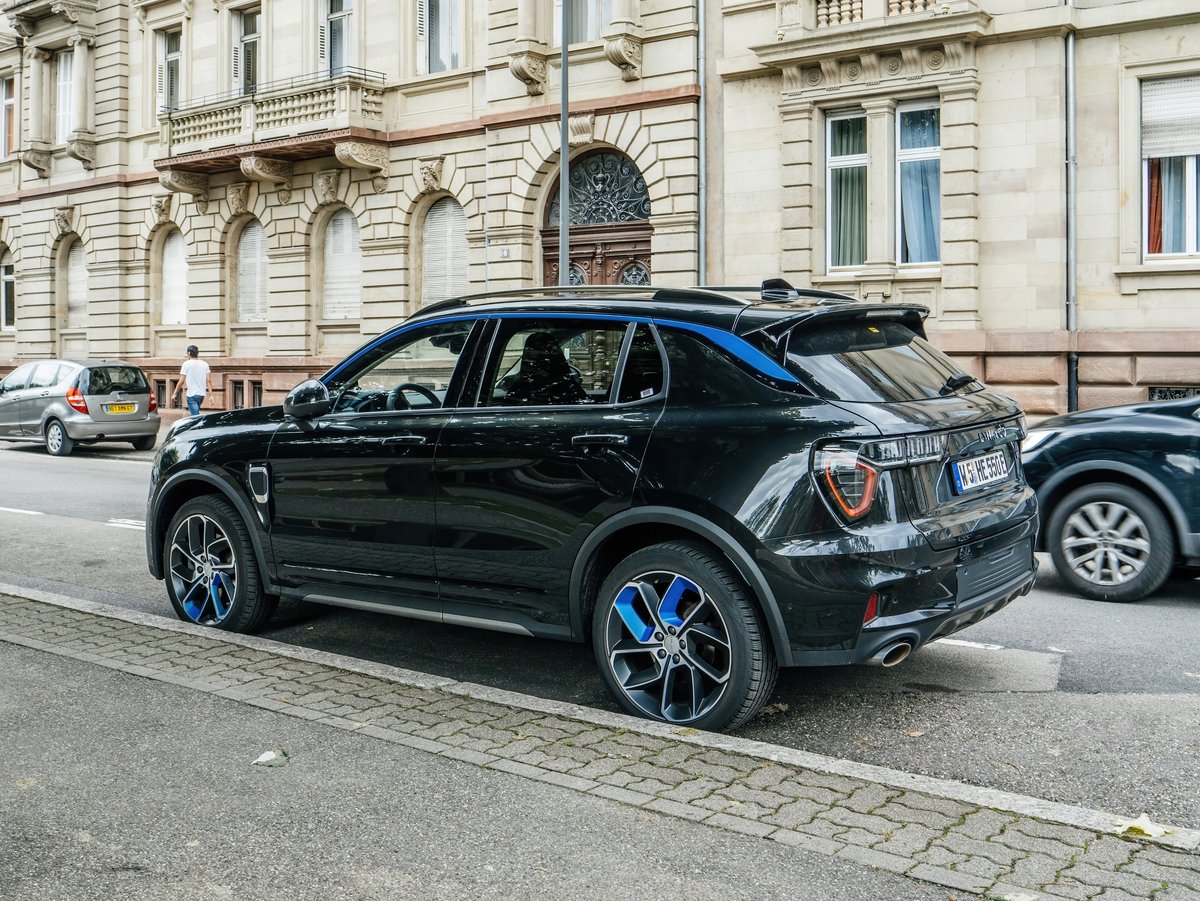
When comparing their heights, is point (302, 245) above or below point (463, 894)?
above

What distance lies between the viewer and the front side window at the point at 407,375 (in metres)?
6.12

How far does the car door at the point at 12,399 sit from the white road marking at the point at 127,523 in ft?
39.7

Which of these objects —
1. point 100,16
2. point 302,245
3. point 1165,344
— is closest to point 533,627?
point 1165,344

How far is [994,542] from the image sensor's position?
543 cm

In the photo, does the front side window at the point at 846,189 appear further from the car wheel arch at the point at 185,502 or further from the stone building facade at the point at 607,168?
the car wheel arch at the point at 185,502

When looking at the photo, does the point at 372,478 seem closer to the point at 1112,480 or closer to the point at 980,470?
the point at 980,470

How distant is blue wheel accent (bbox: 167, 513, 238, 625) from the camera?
7.01 metres

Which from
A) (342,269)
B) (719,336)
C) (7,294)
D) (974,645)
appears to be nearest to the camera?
(719,336)

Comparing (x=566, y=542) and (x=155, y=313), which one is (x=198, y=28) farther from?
(x=566, y=542)

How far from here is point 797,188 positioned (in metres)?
20.7

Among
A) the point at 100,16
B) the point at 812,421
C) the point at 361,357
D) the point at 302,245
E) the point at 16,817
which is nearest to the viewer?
the point at 16,817

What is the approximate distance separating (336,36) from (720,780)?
2606 centimetres

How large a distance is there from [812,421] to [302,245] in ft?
80.2

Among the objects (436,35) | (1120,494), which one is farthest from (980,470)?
(436,35)
